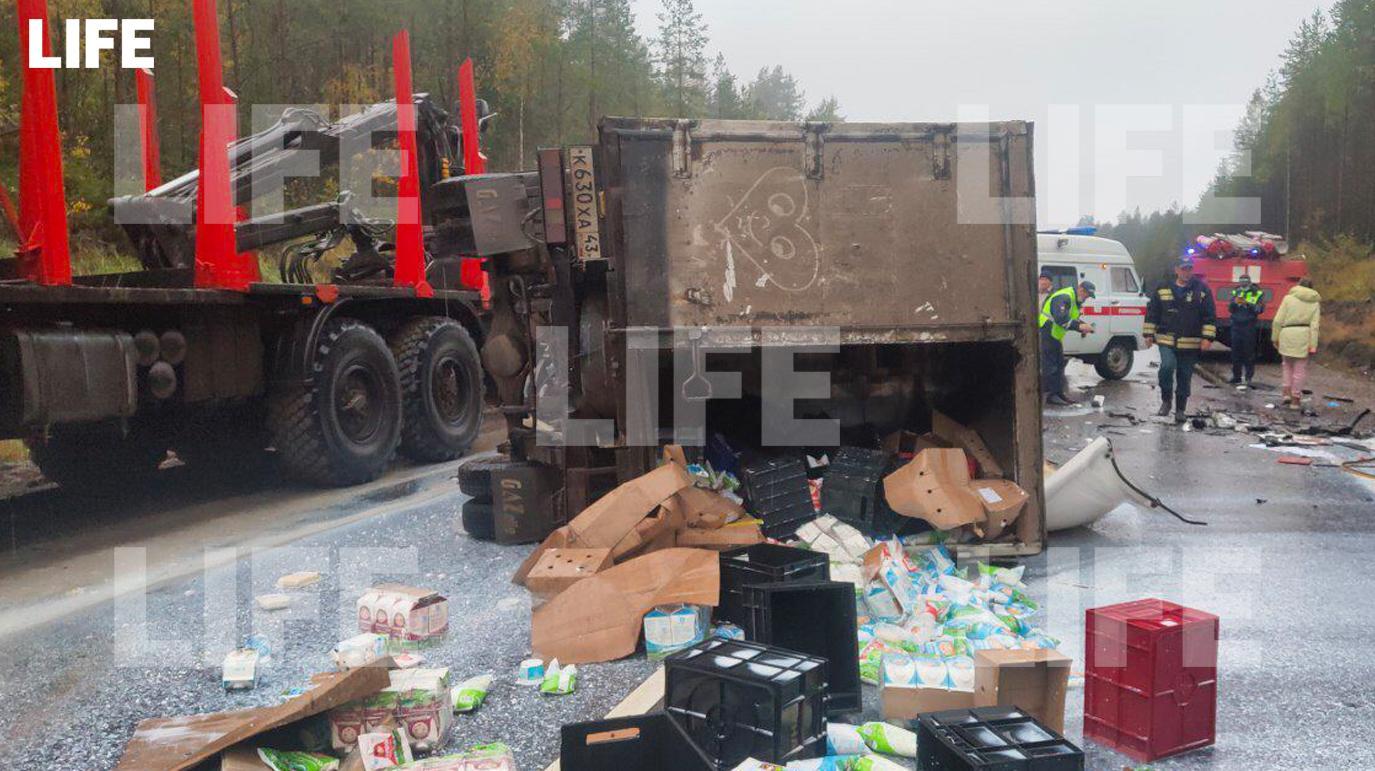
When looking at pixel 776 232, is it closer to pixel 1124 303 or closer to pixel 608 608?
pixel 608 608

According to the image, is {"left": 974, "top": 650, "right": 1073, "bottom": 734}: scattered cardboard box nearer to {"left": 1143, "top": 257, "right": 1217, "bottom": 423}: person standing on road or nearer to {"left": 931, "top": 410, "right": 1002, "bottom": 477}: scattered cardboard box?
{"left": 931, "top": 410, "right": 1002, "bottom": 477}: scattered cardboard box

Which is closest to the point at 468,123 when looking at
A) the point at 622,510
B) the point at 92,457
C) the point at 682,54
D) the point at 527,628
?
the point at 92,457

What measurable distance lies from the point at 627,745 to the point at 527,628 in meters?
1.68

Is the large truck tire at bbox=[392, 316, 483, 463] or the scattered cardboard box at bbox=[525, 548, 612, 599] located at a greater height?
the large truck tire at bbox=[392, 316, 483, 463]

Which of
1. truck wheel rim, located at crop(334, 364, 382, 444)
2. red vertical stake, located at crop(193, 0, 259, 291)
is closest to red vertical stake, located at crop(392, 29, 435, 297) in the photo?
truck wheel rim, located at crop(334, 364, 382, 444)

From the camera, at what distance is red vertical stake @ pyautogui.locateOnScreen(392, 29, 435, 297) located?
764 cm

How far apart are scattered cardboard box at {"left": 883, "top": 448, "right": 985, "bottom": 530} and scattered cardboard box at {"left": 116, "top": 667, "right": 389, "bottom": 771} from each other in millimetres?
2867

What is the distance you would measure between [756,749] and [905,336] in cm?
274

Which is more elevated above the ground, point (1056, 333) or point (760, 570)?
point (1056, 333)

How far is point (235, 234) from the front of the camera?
6742mm

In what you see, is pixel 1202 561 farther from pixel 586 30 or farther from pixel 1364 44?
pixel 1364 44

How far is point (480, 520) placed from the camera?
5719mm

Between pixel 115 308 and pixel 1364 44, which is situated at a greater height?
pixel 1364 44

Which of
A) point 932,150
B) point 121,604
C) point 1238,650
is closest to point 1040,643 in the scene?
point 1238,650
